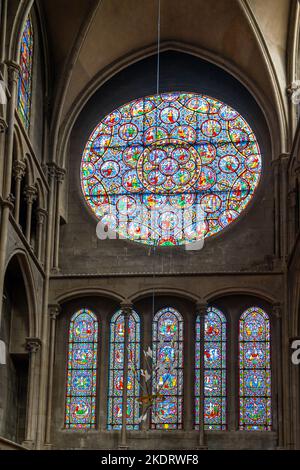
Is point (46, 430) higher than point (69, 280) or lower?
lower

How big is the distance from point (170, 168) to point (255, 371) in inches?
253

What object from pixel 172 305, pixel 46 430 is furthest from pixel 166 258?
pixel 46 430

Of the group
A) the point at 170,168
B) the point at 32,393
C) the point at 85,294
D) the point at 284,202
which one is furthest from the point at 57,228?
the point at 284,202

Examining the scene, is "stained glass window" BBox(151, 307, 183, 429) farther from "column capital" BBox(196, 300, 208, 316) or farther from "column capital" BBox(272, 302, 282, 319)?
"column capital" BBox(272, 302, 282, 319)

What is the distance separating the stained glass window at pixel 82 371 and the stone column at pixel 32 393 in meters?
1.38

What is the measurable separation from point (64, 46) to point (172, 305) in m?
7.59

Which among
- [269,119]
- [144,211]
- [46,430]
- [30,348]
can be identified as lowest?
[46,430]

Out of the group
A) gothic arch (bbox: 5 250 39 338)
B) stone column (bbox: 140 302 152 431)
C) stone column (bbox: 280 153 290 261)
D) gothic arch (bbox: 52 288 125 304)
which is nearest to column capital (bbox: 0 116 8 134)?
gothic arch (bbox: 5 250 39 338)

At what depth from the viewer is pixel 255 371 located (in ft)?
91.0

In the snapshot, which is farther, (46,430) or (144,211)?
(144,211)

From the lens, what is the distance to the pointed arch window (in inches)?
1080

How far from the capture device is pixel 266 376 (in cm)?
2766

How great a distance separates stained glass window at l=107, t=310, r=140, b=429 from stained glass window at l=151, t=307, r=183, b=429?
1.51 feet

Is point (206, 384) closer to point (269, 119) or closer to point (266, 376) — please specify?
point (266, 376)
